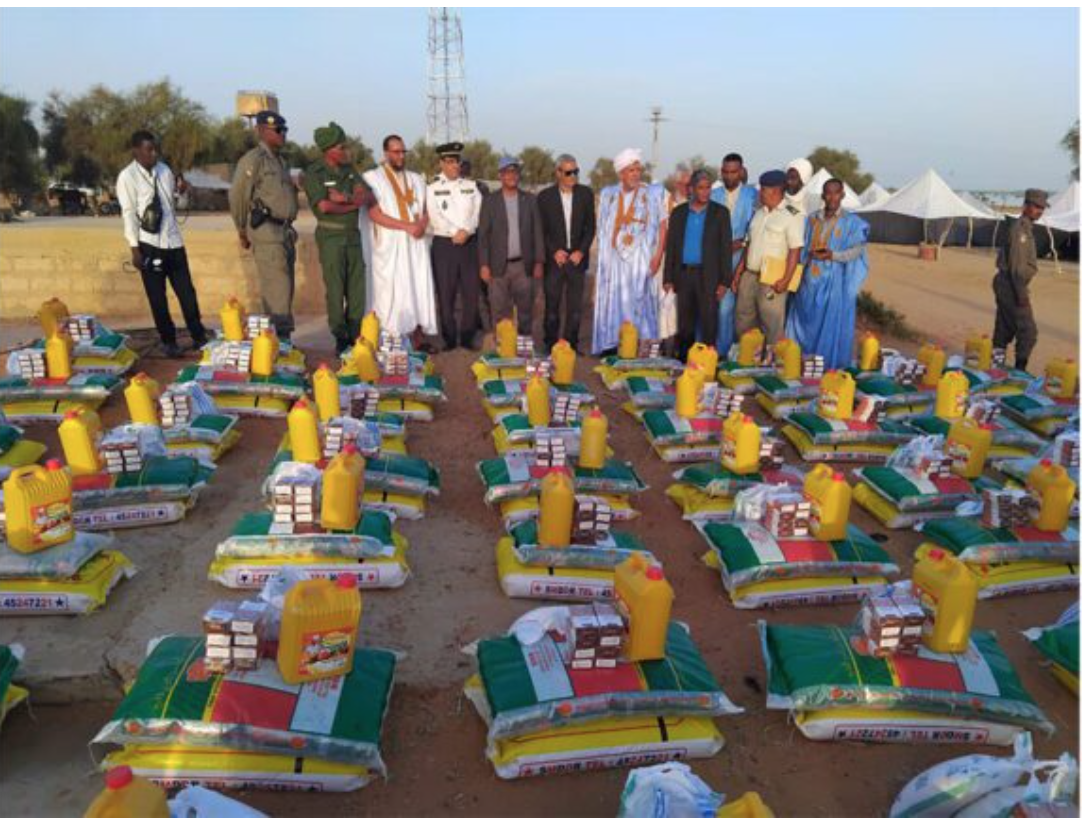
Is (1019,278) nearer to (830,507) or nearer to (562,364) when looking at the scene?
(562,364)

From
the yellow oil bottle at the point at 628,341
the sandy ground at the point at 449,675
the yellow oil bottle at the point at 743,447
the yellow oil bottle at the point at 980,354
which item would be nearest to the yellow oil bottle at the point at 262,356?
the sandy ground at the point at 449,675

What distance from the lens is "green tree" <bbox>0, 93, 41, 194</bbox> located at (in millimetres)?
27859

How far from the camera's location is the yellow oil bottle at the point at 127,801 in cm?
174

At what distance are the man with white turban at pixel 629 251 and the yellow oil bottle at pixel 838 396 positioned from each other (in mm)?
2472

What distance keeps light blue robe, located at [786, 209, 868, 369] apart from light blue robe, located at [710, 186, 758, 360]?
1.87 ft

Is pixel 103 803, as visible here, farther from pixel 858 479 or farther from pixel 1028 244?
pixel 1028 244

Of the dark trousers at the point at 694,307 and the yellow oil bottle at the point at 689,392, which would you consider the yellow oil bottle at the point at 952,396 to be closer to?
the yellow oil bottle at the point at 689,392

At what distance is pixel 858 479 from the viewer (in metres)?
4.85

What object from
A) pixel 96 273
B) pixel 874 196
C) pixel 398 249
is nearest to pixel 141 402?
pixel 398 249

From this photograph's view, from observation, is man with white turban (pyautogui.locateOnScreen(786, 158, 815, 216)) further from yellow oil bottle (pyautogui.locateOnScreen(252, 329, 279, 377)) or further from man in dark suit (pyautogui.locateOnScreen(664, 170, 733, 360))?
yellow oil bottle (pyautogui.locateOnScreen(252, 329, 279, 377))

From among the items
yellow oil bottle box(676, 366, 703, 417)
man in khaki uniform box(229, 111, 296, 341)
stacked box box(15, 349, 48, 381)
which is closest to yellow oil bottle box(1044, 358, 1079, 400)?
yellow oil bottle box(676, 366, 703, 417)

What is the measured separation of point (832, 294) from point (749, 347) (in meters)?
1.11

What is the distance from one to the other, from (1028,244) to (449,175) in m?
5.37

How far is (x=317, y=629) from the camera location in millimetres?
2523
